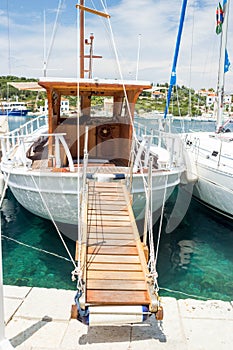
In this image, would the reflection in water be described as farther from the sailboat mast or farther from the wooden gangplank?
the sailboat mast

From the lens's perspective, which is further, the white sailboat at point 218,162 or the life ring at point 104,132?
the white sailboat at point 218,162

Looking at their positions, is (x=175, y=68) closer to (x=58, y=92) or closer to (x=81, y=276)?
(x=58, y=92)

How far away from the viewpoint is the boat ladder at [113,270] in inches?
129

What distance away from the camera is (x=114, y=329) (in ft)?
11.3

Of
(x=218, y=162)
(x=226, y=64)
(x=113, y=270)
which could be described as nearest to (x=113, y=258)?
(x=113, y=270)

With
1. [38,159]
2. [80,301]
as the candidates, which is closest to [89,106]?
[38,159]

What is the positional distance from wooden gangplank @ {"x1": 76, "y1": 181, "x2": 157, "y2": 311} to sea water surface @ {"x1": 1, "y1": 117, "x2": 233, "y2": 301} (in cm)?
133

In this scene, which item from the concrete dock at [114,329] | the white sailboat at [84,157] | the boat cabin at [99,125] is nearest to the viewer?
the concrete dock at [114,329]

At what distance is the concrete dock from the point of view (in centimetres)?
322

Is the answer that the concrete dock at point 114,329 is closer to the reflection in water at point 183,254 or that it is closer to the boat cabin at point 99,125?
the reflection in water at point 183,254

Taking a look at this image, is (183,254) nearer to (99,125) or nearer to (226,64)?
(99,125)

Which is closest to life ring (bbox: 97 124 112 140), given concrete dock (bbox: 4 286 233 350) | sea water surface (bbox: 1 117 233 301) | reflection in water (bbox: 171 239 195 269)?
sea water surface (bbox: 1 117 233 301)

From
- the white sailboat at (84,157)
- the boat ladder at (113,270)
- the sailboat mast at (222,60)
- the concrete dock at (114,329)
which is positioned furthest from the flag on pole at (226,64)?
the concrete dock at (114,329)

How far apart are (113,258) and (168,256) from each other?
3092 mm
